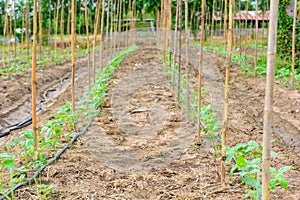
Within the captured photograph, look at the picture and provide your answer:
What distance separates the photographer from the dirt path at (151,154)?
9.24 feet

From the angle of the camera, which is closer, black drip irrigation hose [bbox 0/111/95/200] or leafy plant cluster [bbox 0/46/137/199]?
leafy plant cluster [bbox 0/46/137/199]

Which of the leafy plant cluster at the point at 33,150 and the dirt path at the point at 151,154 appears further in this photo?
the dirt path at the point at 151,154

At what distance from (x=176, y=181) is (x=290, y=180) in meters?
0.90

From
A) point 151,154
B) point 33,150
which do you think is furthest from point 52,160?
point 151,154

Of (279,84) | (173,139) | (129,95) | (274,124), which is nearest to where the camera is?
(173,139)

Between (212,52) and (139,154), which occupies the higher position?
(212,52)

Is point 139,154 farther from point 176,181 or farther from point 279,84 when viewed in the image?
point 279,84

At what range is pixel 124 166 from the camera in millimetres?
3369

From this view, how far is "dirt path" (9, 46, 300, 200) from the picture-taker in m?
2.82

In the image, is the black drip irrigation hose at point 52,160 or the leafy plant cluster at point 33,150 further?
the black drip irrigation hose at point 52,160

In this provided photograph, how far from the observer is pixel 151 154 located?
12.0 ft

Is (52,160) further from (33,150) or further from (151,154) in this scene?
(151,154)

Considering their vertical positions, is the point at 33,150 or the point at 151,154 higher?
the point at 33,150

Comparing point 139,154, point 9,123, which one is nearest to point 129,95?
point 9,123
